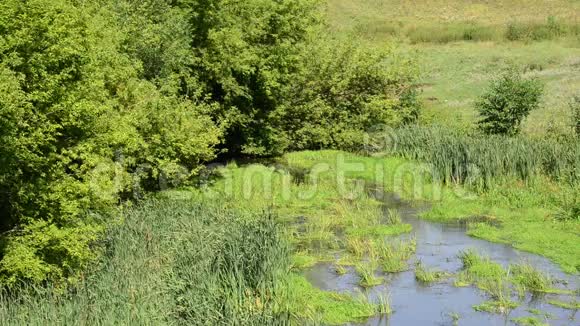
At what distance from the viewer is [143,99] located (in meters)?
17.5

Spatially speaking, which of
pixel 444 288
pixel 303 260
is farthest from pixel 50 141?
pixel 444 288

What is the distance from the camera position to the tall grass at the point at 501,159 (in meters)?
20.5

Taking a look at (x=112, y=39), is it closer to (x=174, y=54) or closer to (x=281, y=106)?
(x=174, y=54)

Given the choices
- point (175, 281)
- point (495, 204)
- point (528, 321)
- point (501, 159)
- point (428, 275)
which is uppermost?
point (501, 159)

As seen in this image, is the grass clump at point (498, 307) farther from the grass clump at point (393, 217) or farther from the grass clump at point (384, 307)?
the grass clump at point (393, 217)

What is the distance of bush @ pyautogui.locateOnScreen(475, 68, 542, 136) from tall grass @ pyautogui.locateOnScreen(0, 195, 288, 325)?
13692 millimetres

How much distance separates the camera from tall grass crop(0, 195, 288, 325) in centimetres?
1019

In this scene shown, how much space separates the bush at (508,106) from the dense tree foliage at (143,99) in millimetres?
3381

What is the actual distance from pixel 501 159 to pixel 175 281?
12.4 metres

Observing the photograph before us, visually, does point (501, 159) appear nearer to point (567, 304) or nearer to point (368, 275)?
point (368, 275)

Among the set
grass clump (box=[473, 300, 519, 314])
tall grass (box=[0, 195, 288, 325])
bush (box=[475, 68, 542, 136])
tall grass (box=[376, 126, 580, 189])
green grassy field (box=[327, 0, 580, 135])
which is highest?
green grassy field (box=[327, 0, 580, 135])

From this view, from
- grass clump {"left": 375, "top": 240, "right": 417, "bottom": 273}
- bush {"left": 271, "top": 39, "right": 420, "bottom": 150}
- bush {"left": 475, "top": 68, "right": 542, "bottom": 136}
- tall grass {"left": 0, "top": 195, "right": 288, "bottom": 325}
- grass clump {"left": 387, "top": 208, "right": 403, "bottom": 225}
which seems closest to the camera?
tall grass {"left": 0, "top": 195, "right": 288, "bottom": 325}

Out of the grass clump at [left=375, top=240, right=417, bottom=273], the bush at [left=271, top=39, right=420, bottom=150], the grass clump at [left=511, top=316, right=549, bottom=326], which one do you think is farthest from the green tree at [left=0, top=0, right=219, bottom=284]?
the bush at [left=271, top=39, right=420, bottom=150]

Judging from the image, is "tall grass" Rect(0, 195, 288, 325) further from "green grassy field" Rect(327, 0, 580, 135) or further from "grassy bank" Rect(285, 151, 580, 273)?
"green grassy field" Rect(327, 0, 580, 135)
